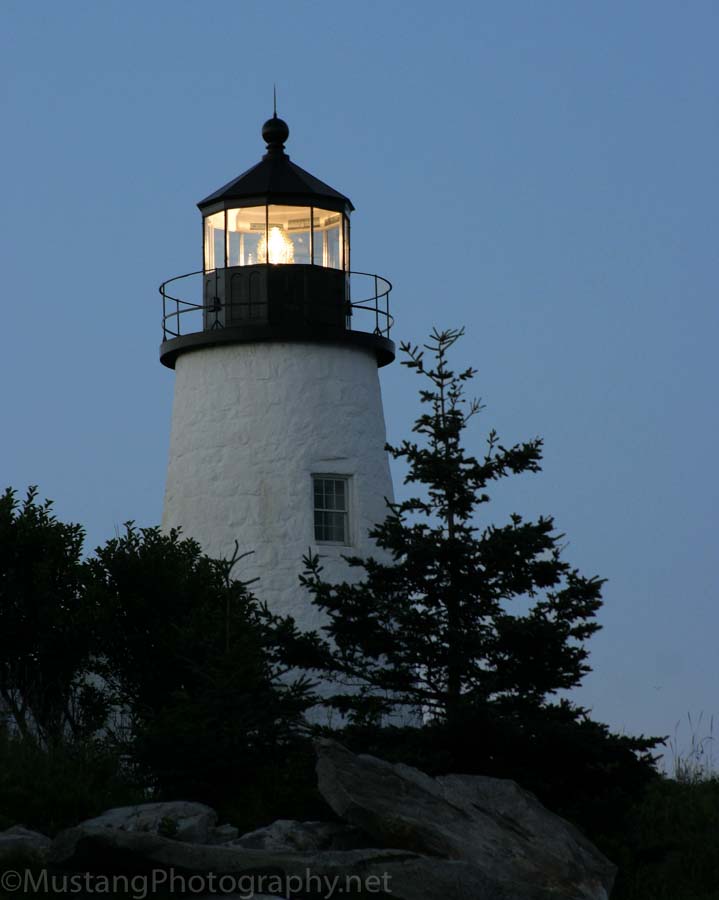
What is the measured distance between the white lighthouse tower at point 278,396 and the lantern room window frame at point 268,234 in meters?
0.02

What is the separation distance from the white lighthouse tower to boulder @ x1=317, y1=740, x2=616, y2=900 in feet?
31.0

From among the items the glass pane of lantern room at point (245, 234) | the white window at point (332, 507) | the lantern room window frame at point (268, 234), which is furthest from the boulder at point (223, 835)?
the glass pane of lantern room at point (245, 234)

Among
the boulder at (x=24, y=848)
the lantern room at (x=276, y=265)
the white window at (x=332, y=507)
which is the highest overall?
the lantern room at (x=276, y=265)

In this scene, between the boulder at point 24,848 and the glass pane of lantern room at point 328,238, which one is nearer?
the boulder at point 24,848

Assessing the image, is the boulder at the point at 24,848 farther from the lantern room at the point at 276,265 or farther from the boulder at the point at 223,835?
the lantern room at the point at 276,265

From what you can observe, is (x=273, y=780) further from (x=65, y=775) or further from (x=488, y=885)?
(x=488, y=885)

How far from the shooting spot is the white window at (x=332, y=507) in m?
25.1

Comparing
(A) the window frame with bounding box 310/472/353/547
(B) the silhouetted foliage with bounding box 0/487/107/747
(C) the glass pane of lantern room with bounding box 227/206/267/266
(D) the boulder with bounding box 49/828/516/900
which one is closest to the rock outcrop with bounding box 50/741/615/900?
(D) the boulder with bounding box 49/828/516/900

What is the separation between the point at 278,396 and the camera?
82.4 feet

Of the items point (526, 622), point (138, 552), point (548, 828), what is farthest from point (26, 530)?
point (548, 828)

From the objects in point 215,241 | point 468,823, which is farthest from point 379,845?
point 215,241

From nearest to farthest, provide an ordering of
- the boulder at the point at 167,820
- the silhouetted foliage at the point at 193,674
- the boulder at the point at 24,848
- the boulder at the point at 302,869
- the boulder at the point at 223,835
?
1. the boulder at the point at 302,869
2. the boulder at the point at 24,848
3. the boulder at the point at 167,820
4. the boulder at the point at 223,835
5. the silhouetted foliage at the point at 193,674

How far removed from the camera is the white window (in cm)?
2506

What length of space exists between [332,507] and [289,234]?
4784 millimetres
